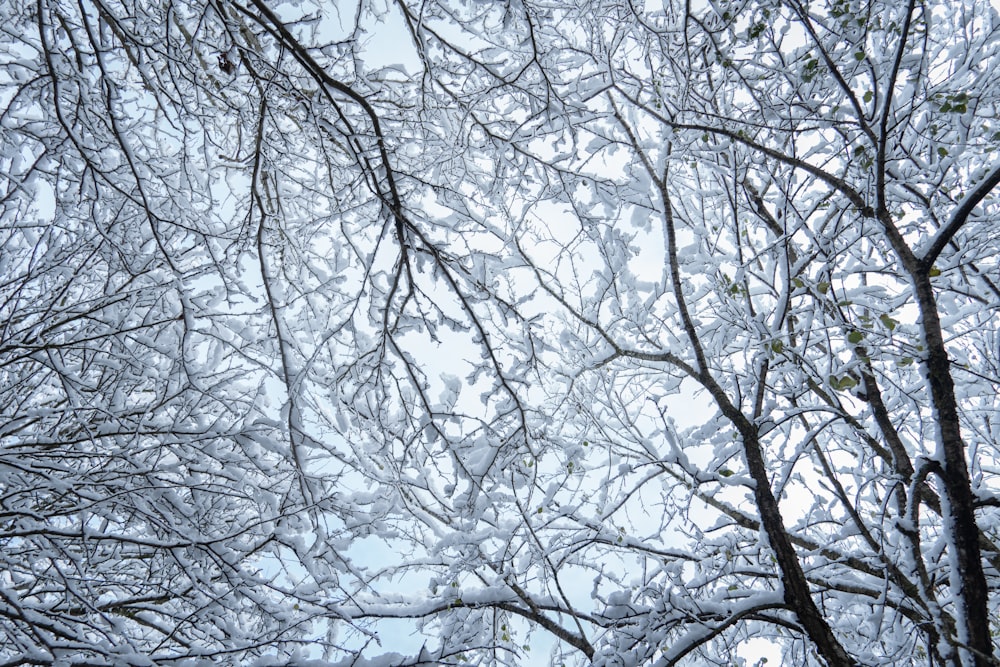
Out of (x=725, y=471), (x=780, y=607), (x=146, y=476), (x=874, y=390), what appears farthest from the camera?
(x=874, y=390)

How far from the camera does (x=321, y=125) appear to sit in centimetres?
239

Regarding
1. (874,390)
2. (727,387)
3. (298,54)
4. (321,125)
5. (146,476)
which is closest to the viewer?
(298,54)

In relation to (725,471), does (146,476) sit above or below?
below

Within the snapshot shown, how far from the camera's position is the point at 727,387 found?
476 centimetres

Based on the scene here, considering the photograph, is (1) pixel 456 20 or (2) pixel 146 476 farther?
(2) pixel 146 476

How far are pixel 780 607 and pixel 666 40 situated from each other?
3157 mm

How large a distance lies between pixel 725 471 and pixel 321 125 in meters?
3.01

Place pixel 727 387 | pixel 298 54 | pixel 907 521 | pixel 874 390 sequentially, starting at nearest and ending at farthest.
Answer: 1. pixel 298 54
2. pixel 907 521
3. pixel 874 390
4. pixel 727 387

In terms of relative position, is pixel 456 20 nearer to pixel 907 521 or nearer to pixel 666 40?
pixel 666 40

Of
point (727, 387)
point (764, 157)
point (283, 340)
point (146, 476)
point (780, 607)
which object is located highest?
point (764, 157)

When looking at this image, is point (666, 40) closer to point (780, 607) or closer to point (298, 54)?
point (298, 54)

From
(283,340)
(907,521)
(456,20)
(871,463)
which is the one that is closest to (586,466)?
(871,463)

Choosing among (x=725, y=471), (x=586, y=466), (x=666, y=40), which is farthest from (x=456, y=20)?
(x=586, y=466)

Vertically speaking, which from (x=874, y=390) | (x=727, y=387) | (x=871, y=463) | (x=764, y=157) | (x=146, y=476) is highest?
(x=764, y=157)
